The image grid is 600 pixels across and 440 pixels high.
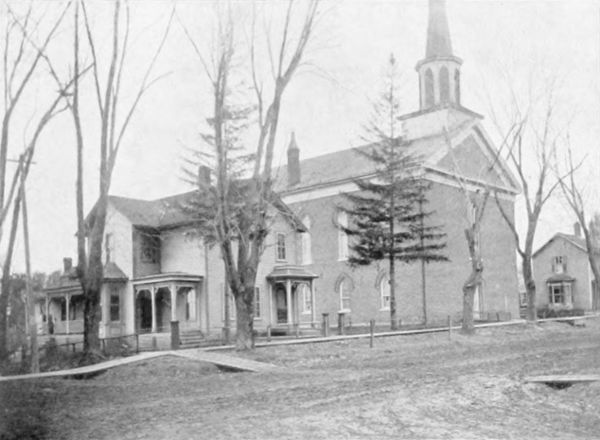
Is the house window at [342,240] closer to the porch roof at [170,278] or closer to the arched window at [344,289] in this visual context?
the arched window at [344,289]

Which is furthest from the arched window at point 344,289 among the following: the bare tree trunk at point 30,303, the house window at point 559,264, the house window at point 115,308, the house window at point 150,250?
the house window at point 559,264

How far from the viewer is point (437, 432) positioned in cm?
838

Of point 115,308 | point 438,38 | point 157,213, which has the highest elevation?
point 438,38

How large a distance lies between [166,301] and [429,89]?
17948 mm

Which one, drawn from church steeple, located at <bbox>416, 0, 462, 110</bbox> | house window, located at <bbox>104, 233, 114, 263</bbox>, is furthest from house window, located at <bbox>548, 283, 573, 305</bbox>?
house window, located at <bbox>104, 233, 114, 263</bbox>

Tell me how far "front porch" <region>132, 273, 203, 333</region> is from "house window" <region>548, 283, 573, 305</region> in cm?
3756

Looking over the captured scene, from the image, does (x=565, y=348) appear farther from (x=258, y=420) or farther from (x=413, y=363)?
(x=258, y=420)

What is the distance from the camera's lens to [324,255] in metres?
43.6

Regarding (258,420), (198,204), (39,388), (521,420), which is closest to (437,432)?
(521,420)

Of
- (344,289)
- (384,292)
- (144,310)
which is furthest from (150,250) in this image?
(384,292)

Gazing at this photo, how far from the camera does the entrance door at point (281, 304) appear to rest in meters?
35.9

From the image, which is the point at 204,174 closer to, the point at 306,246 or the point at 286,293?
the point at 286,293

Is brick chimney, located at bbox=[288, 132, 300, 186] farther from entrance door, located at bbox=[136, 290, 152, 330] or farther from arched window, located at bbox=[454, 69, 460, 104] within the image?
entrance door, located at bbox=[136, 290, 152, 330]

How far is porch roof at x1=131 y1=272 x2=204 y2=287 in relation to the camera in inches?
1321
